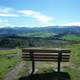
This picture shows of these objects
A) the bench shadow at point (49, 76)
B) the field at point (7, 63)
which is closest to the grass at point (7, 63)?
the field at point (7, 63)

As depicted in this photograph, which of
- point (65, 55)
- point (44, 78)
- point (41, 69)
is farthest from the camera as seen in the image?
point (41, 69)

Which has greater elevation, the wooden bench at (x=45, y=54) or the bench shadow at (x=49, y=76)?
the wooden bench at (x=45, y=54)

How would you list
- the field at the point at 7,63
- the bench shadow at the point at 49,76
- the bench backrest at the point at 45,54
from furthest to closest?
the field at the point at 7,63 → the bench backrest at the point at 45,54 → the bench shadow at the point at 49,76

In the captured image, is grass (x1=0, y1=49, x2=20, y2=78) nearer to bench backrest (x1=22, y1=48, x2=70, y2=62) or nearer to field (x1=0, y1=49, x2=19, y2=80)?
field (x1=0, y1=49, x2=19, y2=80)

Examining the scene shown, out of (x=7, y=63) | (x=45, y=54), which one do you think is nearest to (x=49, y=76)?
(x=45, y=54)

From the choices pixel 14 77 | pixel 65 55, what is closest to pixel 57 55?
pixel 65 55

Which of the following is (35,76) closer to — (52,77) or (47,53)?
(52,77)

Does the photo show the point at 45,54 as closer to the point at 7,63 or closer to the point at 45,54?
the point at 45,54

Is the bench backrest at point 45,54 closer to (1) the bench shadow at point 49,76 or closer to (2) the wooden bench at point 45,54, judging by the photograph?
(2) the wooden bench at point 45,54

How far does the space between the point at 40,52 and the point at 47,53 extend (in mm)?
465

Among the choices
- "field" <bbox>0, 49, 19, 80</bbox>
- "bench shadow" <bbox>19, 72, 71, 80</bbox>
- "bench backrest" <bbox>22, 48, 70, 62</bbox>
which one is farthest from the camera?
"field" <bbox>0, 49, 19, 80</bbox>

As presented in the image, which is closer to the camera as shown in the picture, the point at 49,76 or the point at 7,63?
the point at 49,76

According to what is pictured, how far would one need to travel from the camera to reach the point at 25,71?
12641 millimetres

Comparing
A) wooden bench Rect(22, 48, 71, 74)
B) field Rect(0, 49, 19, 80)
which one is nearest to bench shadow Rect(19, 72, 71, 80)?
wooden bench Rect(22, 48, 71, 74)
